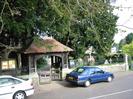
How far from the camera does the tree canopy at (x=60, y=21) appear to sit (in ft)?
38.4

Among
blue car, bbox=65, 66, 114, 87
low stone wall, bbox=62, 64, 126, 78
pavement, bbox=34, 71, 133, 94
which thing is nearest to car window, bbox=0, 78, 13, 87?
pavement, bbox=34, 71, 133, 94

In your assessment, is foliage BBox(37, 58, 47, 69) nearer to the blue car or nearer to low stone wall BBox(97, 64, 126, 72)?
low stone wall BBox(97, 64, 126, 72)

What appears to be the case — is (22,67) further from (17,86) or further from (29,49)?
(17,86)

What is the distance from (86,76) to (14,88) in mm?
7394

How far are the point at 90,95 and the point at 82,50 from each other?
49.4 ft

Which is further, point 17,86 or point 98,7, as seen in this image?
point 17,86

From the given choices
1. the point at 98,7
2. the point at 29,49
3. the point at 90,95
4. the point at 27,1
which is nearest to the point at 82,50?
the point at 29,49

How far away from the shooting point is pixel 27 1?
60.0ft

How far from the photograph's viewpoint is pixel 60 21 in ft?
62.8

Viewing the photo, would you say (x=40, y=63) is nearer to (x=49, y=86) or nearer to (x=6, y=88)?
(x=49, y=86)

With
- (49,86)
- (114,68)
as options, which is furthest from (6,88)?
(114,68)

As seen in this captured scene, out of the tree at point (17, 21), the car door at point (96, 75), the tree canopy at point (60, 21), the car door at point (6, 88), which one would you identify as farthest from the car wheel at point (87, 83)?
the car door at point (6, 88)

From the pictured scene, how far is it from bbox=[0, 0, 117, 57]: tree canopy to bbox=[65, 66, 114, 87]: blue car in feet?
5.23

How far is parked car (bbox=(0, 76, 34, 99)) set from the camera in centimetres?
1956
